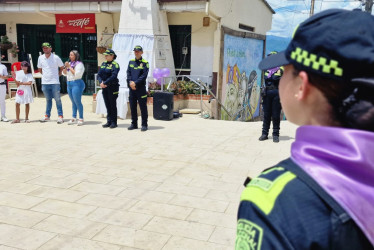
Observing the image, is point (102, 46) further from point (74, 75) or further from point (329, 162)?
point (329, 162)

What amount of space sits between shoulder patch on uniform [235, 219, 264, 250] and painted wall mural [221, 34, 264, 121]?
38.2 ft

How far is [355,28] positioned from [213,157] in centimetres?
505

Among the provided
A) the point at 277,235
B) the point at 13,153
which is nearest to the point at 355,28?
the point at 277,235

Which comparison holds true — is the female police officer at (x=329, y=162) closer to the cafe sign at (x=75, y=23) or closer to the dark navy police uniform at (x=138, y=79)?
the dark navy police uniform at (x=138, y=79)

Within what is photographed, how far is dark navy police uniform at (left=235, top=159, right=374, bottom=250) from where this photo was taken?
2.84ft

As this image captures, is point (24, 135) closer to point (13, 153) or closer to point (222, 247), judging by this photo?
point (13, 153)

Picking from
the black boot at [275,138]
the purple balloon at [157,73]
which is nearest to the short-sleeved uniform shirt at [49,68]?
the purple balloon at [157,73]

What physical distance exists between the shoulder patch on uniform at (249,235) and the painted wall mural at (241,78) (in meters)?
11.6

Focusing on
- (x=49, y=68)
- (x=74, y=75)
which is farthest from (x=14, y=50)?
(x=74, y=75)

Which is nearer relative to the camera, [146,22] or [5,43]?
[146,22]

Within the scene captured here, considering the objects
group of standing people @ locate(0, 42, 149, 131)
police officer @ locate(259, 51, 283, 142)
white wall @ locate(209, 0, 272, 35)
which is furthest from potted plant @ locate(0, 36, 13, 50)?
police officer @ locate(259, 51, 283, 142)

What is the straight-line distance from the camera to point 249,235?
3.07 feet

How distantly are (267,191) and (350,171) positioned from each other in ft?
0.69

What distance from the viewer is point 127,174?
16.2 ft
